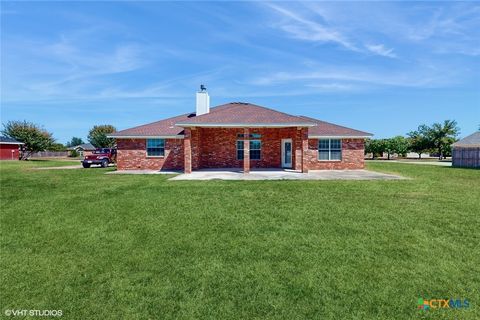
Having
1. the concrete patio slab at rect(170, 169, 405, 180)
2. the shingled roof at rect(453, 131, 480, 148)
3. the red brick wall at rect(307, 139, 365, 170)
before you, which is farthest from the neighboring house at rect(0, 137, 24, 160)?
the shingled roof at rect(453, 131, 480, 148)

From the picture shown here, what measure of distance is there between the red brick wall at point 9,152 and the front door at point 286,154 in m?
42.5

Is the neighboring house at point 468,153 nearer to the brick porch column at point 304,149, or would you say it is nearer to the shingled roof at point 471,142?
the shingled roof at point 471,142

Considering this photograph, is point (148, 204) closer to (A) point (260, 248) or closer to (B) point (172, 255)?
(B) point (172, 255)

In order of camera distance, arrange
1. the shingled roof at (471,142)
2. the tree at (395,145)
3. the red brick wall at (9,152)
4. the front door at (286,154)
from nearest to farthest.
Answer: the front door at (286,154) → the shingled roof at (471,142) → the red brick wall at (9,152) → the tree at (395,145)

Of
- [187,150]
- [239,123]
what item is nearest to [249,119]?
[239,123]

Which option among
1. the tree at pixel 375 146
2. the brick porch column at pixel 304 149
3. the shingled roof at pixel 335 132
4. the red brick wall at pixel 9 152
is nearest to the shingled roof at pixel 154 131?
the brick porch column at pixel 304 149

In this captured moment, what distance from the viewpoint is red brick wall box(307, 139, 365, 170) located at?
21.7 m

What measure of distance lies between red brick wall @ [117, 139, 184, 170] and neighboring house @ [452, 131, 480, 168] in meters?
28.6

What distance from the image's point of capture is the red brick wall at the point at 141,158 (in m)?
21.6

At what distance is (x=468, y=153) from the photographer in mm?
29766

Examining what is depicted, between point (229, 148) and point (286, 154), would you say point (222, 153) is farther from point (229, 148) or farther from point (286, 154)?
point (286, 154)

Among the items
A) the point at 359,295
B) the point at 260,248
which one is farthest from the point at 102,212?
the point at 359,295

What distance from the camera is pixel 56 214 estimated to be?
884 cm

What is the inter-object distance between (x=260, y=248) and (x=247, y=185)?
260 inches
